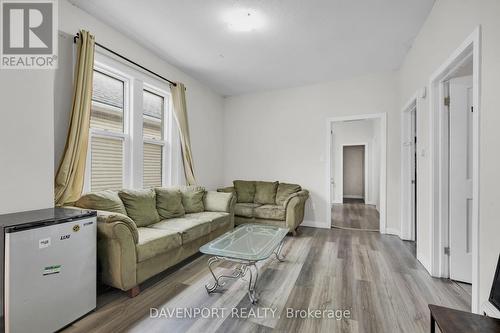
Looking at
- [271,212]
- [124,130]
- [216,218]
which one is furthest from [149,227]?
[271,212]

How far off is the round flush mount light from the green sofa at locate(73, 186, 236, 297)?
232 centimetres

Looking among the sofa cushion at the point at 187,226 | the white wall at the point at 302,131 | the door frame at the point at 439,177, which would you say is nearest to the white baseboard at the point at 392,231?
the white wall at the point at 302,131

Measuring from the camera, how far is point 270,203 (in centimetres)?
448

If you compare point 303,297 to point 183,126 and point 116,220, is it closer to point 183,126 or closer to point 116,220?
point 116,220

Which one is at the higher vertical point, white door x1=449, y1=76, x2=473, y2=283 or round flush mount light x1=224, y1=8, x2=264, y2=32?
round flush mount light x1=224, y1=8, x2=264, y2=32

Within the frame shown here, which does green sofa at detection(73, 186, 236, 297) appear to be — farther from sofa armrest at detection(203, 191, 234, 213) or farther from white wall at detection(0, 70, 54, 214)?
white wall at detection(0, 70, 54, 214)

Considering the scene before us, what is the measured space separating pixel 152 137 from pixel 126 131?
1.60 ft

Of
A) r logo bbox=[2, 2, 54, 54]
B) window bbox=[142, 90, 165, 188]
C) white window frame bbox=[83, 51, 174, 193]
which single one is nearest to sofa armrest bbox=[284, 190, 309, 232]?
window bbox=[142, 90, 165, 188]

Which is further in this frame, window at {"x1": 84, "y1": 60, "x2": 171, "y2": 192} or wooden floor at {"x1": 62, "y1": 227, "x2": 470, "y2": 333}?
window at {"x1": 84, "y1": 60, "x2": 171, "y2": 192}

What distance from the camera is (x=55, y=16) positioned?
217 cm

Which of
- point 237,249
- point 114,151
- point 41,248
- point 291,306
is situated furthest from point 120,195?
point 291,306

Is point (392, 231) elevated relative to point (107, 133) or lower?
lower

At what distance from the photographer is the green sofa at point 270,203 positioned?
389 cm

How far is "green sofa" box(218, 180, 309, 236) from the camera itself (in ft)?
12.8
